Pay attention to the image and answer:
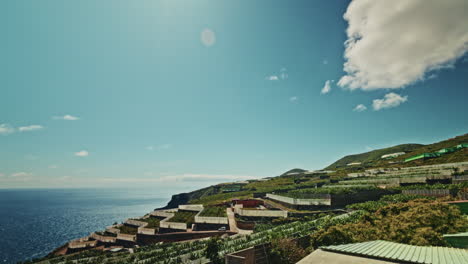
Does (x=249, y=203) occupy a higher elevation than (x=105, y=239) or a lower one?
higher

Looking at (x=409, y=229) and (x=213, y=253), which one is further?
(x=213, y=253)

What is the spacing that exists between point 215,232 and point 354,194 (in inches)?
1001

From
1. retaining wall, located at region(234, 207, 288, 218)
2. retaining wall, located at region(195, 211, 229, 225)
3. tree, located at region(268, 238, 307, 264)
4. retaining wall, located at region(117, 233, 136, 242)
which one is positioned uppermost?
tree, located at region(268, 238, 307, 264)

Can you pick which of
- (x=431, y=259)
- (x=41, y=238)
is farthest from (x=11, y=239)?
(x=431, y=259)

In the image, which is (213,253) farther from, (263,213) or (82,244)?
(82,244)

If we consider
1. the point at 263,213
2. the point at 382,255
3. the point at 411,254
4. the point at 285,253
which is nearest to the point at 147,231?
the point at 263,213

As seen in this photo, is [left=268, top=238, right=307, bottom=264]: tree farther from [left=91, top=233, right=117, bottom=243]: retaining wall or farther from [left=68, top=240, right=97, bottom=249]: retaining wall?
[left=68, top=240, right=97, bottom=249]: retaining wall

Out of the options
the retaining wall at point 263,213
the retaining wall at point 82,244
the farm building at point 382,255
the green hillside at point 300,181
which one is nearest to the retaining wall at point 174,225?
the retaining wall at point 263,213

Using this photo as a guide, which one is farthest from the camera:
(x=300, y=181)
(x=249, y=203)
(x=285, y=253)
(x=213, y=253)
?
(x=300, y=181)

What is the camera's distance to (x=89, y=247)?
40625mm

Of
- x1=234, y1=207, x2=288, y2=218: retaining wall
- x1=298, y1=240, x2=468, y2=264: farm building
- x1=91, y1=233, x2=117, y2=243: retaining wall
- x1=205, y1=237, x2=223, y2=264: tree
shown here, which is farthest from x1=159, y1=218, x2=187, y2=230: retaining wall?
x1=298, y1=240, x2=468, y2=264: farm building

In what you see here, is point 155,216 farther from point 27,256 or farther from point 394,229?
point 394,229

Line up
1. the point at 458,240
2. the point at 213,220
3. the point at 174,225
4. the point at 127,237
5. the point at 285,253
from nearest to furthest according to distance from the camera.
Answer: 1. the point at 458,240
2. the point at 285,253
3. the point at 127,237
4. the point at 213,220
5. the point at 174,225

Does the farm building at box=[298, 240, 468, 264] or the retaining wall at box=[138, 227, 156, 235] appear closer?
the farm building at box=[298, 240, 468, 264]
